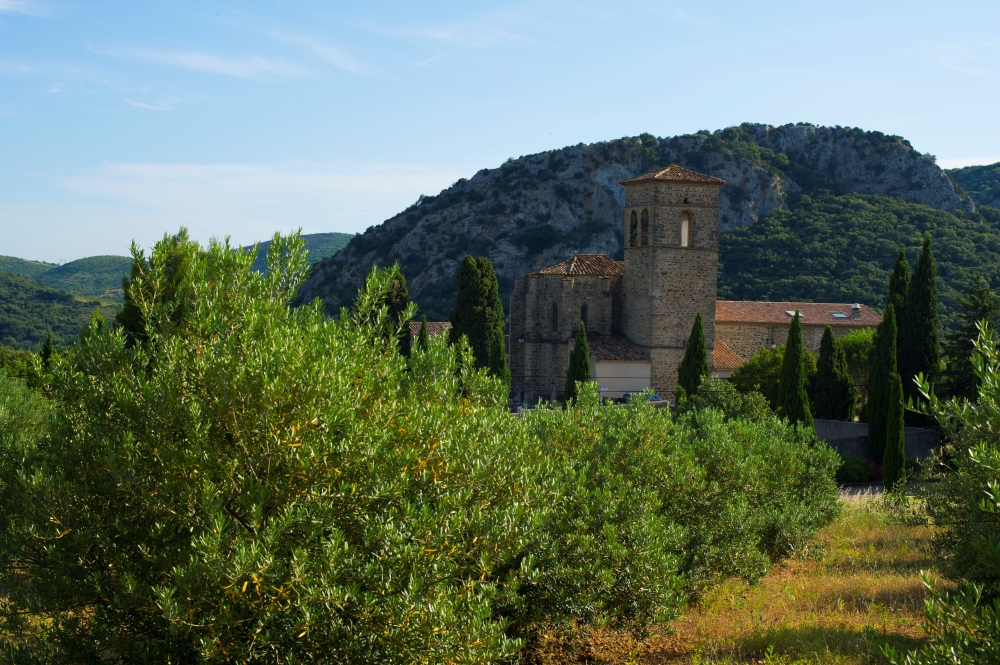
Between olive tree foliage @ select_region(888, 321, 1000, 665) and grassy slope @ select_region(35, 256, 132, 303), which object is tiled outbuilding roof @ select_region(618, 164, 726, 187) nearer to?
olive tree foliage @ select_region(888, 321, 1000, 665)

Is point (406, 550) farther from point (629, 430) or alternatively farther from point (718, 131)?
point (718, 131)

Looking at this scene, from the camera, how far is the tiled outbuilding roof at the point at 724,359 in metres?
40.4

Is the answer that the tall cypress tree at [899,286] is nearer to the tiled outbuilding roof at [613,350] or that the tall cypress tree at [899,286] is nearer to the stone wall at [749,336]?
the tiled outbuilding roof at [613,350]

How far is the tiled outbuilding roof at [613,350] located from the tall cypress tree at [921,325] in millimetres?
11775

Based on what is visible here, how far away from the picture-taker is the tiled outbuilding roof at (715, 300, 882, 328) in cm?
4497

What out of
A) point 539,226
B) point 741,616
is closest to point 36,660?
point 741,616

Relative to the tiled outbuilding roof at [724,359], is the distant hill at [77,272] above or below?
above

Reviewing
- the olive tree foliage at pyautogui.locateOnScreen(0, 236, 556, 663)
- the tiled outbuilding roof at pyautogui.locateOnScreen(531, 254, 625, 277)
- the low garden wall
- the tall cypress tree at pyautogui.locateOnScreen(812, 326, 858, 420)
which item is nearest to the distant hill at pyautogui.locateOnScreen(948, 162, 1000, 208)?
the tiled outbuilding roof at pyautogui.locateOnScreen(531, 254, 625, 277)

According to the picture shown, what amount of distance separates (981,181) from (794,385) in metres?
92.2

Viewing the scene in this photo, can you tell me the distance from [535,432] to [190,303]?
486 centimetres

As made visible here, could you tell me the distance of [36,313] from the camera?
214 feet

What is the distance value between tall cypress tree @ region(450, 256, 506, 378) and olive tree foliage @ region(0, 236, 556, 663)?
31.6m

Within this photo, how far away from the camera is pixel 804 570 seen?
48.6ft

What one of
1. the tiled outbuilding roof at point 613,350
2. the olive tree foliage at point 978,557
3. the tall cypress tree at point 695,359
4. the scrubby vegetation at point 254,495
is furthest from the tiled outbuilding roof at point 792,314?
the scrubby vegetation at point 254,495
